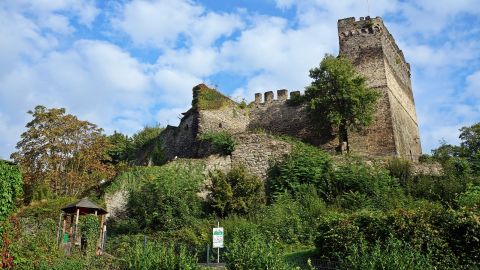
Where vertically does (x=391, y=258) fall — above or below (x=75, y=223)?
below

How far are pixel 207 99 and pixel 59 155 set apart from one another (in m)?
9.05

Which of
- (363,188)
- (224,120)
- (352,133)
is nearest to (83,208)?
(363,188)

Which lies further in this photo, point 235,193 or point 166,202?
point 235,193

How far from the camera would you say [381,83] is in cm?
2920

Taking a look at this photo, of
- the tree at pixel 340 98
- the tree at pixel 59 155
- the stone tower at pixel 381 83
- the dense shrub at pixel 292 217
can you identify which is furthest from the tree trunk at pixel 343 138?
the tree at pixel 59 155

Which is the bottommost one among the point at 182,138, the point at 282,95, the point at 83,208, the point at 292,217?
the point at 292,217

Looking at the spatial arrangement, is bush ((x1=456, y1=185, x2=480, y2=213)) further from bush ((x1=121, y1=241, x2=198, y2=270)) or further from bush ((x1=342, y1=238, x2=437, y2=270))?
bush ((x1=121, y1=241, x2=198, y2=270))

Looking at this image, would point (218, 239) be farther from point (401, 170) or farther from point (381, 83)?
point (381, 83)

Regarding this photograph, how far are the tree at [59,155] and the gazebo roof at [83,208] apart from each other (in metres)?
7.54

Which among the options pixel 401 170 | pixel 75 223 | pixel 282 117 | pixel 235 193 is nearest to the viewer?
pixel 75 223

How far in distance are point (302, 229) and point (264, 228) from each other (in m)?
1.26

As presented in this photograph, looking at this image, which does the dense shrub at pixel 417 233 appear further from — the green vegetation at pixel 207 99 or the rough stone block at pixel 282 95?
the rough stone block at pixel 282 95

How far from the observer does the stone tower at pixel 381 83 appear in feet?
91.4

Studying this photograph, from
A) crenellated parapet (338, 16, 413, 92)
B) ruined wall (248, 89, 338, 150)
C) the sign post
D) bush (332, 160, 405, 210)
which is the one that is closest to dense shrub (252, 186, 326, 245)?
bush (332, 160, 405, 210)
